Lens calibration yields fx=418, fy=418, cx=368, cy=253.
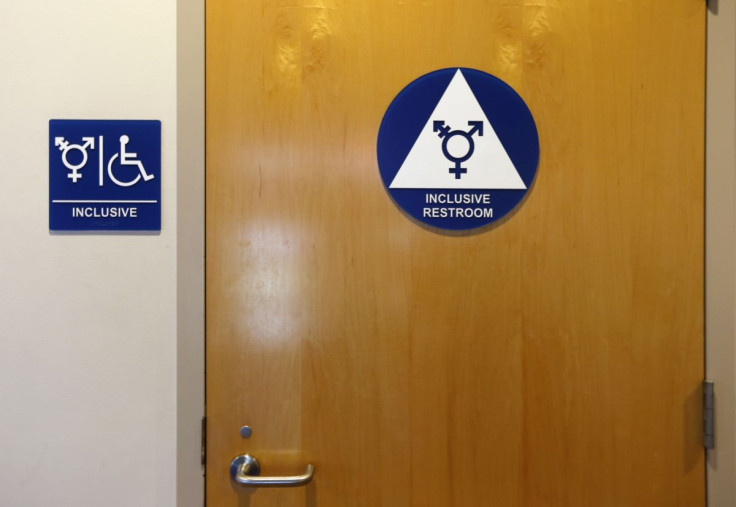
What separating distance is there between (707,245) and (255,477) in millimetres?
1110

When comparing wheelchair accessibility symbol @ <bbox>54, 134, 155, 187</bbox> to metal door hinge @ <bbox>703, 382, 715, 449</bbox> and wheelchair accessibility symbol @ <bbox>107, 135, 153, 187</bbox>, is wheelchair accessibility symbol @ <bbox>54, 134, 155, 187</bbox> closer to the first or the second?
wheelchair accessibility symbol @ <bbox>107, 135, 153, 187</bbox>

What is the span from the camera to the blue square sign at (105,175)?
90 cm

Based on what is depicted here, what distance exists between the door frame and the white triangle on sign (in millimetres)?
447

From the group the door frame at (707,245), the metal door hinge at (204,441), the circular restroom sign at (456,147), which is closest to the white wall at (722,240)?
the door frame at (707,245)

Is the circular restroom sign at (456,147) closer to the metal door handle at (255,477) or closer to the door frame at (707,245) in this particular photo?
the door frame at (707,245)

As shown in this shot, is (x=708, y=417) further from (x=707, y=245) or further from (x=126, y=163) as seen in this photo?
(x=126, y=163)

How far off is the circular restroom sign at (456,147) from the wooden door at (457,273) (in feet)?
0.10

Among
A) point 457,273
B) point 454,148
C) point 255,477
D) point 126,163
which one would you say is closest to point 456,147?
point 454,148

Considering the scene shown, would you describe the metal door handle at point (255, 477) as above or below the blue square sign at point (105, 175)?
below

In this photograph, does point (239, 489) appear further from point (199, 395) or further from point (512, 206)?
point (512, 206)

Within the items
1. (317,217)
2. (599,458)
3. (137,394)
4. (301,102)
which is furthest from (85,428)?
(599,458)

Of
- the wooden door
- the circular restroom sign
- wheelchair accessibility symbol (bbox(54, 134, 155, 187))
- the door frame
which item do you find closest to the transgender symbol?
the circular restroom sign

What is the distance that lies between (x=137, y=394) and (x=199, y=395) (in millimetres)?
136

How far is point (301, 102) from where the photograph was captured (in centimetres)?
92
